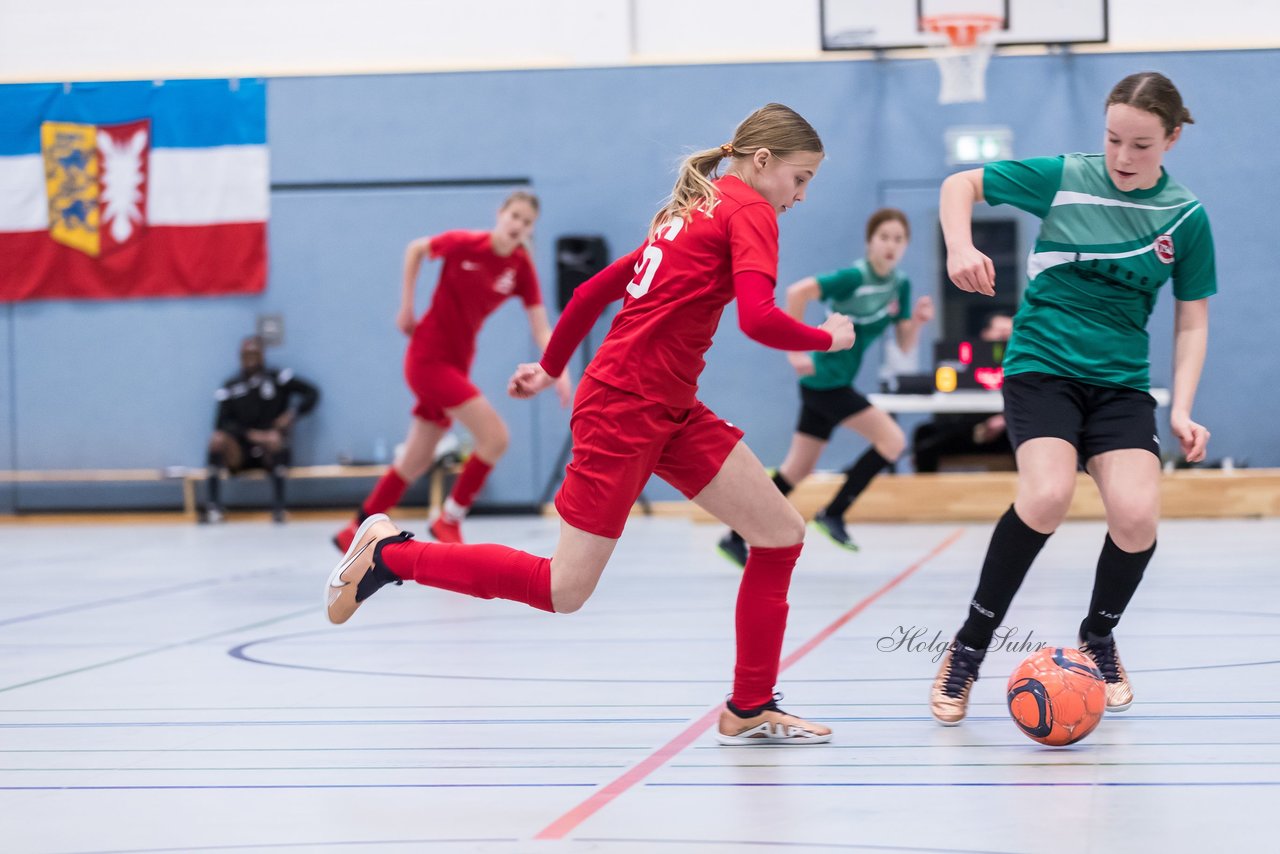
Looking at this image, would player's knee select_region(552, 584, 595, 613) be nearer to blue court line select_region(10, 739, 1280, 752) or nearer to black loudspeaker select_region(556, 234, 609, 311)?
blue court line select_region(10, 739, 1280, 752)

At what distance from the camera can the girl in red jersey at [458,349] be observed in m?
7.35

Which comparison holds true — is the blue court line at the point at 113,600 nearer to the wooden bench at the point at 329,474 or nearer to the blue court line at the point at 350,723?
the blue court line at the point at 350,723

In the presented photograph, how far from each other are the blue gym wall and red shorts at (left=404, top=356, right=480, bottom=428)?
4977mm

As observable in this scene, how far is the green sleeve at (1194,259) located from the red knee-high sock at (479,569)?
1.68m

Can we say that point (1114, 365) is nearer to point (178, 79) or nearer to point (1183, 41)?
point (1183, 41)

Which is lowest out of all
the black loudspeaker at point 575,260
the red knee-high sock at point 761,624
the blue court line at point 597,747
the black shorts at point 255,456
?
the black shorts at point 255,456

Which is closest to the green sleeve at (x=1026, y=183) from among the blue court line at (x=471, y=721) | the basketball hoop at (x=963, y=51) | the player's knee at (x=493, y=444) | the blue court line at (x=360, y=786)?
the blue court line at (x=471, y=721)

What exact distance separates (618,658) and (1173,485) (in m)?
6.90

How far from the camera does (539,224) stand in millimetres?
12461

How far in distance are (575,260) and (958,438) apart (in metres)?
3.46

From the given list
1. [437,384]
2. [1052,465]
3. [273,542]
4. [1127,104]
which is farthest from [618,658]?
[273,542]

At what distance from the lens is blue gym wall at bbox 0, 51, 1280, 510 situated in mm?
11820

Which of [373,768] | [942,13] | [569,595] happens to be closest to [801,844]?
[569,595]

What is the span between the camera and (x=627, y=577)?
23.7 ft
